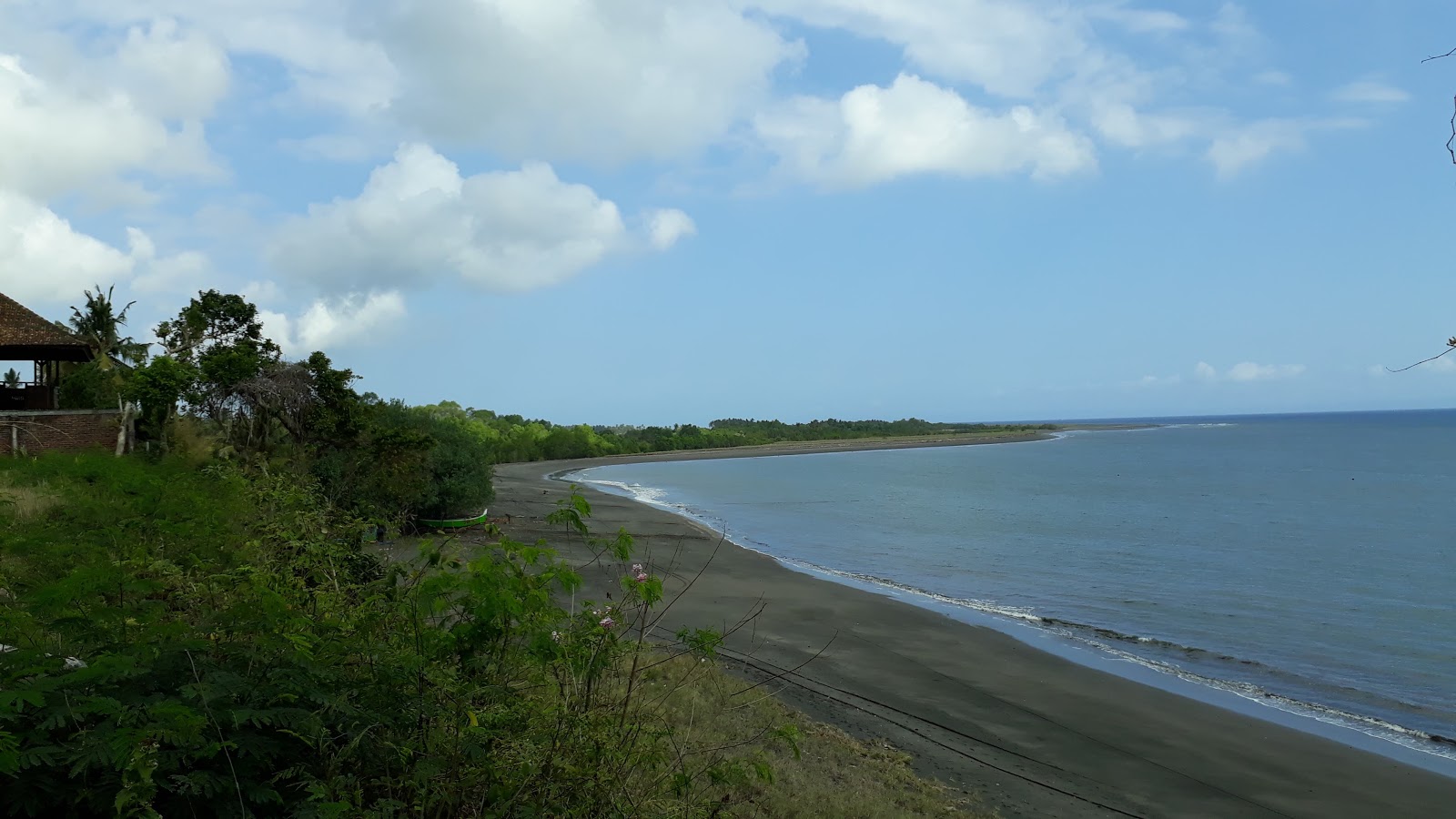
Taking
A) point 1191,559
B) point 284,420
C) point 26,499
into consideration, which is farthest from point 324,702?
point 1191,559

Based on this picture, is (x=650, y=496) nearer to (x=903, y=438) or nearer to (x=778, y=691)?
(x=778, y=691)

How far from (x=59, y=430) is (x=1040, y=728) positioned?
2386 centimetres

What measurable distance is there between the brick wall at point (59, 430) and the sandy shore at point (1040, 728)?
562 inches

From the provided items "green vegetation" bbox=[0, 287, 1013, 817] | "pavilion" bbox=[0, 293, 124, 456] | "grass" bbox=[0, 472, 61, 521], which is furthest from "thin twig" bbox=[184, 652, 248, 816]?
"pavilion" bbox=[0, 293, 124, 456]

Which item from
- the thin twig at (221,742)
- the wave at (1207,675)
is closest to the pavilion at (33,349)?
the wave at (1207,675)

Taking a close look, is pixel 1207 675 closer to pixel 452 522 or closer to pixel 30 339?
pixel 452 522

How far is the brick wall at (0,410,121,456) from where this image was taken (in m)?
22.3

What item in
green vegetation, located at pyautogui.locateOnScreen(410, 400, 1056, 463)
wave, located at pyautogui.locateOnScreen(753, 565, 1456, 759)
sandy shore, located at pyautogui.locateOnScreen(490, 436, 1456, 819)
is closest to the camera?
sandy shore, located at pyautogui.locateOnScreen(490, 436, 1456, 819)

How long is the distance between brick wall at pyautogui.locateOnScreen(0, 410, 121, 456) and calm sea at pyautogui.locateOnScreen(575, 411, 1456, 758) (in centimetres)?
1898

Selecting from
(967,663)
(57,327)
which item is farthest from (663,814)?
(57,327)

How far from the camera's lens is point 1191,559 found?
28.6 metres

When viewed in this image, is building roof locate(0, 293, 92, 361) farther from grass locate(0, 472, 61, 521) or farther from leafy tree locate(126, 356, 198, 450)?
grass locate(0, 472, 61, 521)

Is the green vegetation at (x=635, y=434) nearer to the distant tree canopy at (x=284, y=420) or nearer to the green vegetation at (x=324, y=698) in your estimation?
the distant tree canopy at (x=284, y=420)

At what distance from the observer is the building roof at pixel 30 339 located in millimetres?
23812
